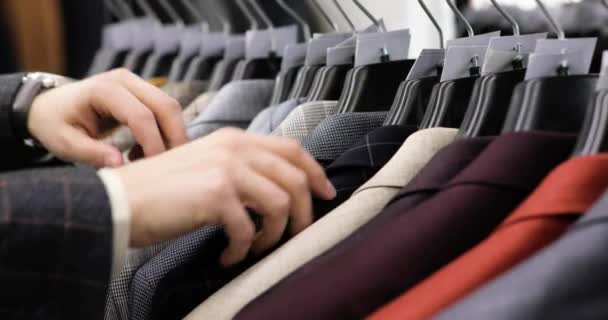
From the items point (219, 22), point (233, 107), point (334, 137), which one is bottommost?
point (219, 22)

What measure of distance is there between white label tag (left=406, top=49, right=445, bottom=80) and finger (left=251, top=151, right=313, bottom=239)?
0.18 m

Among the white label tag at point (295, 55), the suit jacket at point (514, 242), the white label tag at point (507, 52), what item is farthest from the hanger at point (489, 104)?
the white label tag at point (295, 55)

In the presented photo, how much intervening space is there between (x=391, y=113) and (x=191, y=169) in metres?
0.20

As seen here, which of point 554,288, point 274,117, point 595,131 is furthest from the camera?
point 274,117

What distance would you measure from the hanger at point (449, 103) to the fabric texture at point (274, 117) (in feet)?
0.69

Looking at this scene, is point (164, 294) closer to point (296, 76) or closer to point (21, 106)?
point (21, 106)

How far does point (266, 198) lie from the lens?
45cm

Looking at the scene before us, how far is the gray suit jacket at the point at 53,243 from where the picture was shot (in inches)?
15.9

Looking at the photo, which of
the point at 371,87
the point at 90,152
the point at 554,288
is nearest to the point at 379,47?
the point at 371,87

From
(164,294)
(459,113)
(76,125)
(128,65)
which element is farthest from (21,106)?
(128,65)

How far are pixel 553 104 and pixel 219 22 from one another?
3.89ft

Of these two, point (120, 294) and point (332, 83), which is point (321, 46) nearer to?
point (332, 83)

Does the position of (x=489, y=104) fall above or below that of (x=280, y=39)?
above

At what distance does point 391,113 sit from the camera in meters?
0.59
